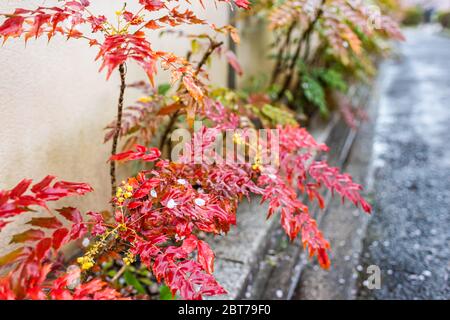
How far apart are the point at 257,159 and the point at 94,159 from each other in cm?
101

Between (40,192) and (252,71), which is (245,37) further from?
(40,192)

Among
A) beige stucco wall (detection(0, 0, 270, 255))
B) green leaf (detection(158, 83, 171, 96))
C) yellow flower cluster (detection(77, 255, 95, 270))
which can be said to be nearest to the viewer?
yellow flower cluster (detection(77, 255, 95, 270))

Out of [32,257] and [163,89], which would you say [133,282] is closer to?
[32,257]

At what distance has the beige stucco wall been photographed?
6.32 ft

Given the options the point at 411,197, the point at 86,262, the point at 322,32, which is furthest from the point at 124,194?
the point at 411,197

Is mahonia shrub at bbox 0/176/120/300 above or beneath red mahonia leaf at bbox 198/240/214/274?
above

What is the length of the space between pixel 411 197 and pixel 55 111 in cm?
321

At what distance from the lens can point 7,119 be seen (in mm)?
1909

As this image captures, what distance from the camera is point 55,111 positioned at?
2.16m

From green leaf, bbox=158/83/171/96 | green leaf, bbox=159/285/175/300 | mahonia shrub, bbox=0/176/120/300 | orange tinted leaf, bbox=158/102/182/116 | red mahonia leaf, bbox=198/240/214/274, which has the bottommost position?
Answer: green leaf, bbox=159/285/175/300

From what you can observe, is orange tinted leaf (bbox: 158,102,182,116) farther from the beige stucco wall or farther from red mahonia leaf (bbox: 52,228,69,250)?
red mahonia leaf (bbox: 52,228,69,250)

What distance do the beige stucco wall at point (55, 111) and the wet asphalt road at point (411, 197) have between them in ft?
6.23

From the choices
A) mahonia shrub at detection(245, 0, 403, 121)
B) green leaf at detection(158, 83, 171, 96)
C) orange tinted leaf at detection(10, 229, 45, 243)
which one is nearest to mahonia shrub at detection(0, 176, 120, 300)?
orange tinted leaf at detection(10, 229, 45, 243)

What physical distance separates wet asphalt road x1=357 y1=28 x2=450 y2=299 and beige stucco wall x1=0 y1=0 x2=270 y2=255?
1.90 metres
